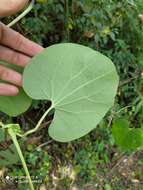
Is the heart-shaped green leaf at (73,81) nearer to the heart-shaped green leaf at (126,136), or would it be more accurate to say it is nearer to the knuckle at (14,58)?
the knuckle at (14,58)

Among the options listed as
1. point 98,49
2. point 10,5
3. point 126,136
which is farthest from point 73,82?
point 98,49

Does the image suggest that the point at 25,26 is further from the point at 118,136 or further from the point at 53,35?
the point at 118,136

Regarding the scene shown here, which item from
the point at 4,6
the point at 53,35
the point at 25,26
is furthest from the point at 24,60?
the point at 53,35

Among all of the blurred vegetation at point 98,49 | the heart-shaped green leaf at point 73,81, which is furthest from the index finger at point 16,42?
the blurred vegetation at point 98,49

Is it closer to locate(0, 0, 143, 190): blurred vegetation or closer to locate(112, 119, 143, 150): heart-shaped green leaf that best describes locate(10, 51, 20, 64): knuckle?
locate(112, 119, 143, 150): heart-shaped green leaf

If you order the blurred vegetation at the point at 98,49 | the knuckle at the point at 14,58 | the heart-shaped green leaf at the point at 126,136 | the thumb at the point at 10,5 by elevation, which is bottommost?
the blurred vegetation at the point at 98,49

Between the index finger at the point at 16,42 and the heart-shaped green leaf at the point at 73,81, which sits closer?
the heart-shaped green leaf at the point at 73,81

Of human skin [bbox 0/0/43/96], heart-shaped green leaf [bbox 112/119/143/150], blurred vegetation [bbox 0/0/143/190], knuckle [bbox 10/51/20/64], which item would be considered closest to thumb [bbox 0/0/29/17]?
human skin [bbox 0/0/43/96]

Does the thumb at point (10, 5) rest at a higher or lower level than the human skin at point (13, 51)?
higher
